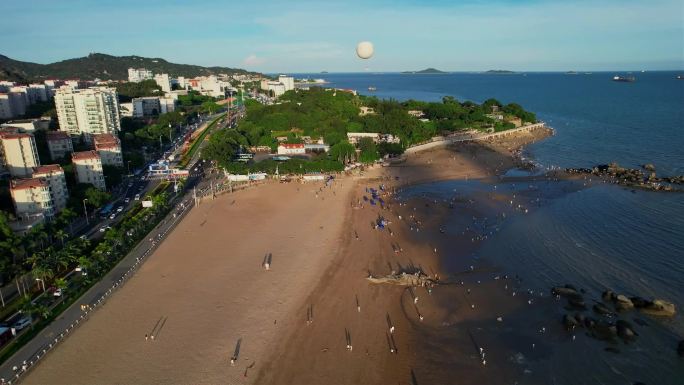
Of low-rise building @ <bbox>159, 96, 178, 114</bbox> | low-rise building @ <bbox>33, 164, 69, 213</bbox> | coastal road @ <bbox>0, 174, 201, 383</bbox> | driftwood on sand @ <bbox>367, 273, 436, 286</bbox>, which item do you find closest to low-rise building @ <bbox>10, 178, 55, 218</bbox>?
low-rise building @ <bbox>33, 164, 69, 213</bbox>

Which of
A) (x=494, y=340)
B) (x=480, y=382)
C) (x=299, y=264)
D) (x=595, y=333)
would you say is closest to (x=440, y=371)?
(x=480, y=382)

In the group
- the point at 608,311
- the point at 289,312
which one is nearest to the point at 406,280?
the point at 289,312

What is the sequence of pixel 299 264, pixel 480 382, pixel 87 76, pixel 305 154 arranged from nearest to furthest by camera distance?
pixel 480 382 → pixel 299 264 → pixel 305 154 → pixel 87 76

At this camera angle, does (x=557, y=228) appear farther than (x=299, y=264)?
Yes

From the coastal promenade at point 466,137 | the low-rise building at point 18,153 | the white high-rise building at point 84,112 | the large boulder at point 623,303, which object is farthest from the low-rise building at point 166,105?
the large boulder at point 623,303

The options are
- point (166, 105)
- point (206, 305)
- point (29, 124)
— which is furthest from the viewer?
point (166, 105)

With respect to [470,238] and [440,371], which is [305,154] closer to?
[470,238]

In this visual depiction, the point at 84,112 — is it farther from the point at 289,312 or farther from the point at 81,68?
the point at 81,68
